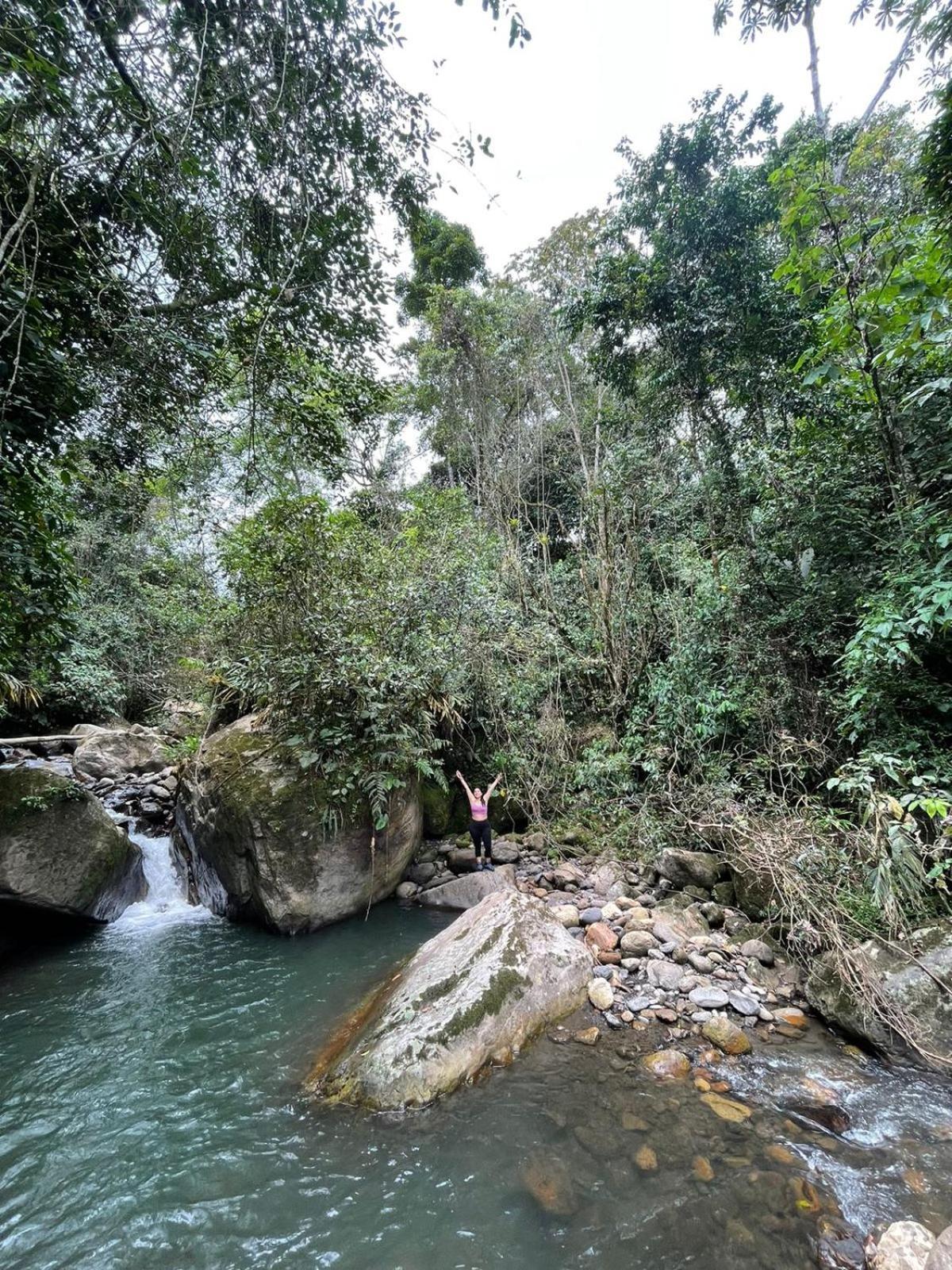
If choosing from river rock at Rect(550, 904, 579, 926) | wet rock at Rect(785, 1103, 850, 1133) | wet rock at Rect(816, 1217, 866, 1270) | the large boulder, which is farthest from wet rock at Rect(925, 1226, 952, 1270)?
the large boulder

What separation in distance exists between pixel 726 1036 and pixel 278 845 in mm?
4832

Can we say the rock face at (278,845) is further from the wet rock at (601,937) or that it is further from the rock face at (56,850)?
the wet rock at (601,937)

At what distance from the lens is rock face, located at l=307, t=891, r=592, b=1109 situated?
11.4 ft

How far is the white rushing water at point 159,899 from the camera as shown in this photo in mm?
6785

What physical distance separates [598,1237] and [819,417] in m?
9.15

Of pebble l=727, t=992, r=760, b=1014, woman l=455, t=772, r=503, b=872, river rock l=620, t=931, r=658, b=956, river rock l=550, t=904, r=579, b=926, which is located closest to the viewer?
pebble l=727, t=992, r=760, b=1014

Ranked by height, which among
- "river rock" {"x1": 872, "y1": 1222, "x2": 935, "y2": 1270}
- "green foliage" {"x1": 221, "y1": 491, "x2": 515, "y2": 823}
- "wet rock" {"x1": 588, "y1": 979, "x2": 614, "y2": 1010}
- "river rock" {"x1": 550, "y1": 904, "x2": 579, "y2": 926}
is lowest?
"river rock" {"x1": 872, "y1": 1222, "x2": 935, "y2": 1270}

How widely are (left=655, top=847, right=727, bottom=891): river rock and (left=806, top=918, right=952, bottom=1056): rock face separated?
1.72 m

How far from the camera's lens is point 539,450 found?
1253 cm

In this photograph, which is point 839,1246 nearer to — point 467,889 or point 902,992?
point 902,992

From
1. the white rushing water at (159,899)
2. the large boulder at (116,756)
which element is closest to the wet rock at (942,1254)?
the white rushing water at (159,899)

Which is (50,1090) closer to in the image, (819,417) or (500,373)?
(819,417)

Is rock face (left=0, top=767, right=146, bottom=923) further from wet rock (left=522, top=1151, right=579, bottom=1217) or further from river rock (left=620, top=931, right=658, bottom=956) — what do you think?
river rock (left=620, top=931, right=658, bottom=956)

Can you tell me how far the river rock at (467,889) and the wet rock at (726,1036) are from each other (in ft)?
9.32
